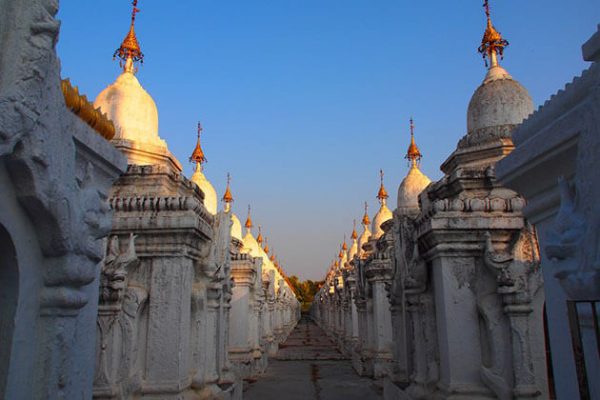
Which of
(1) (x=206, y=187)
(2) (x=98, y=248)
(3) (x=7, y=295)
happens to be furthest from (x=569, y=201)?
(1) (x=206, y=187)

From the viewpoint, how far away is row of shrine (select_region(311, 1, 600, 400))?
3.16 meters

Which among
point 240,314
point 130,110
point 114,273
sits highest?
point 130,110

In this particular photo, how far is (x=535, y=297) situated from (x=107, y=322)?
554 cm

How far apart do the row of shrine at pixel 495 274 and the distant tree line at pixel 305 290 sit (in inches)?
3718

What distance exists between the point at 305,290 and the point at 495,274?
4000 inches

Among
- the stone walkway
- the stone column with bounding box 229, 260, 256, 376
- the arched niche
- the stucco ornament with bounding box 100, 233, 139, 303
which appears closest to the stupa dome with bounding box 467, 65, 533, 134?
the stucco ornament with bounding box 100, 233, 139, 303

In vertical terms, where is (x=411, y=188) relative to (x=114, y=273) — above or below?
above

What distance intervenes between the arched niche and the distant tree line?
100m

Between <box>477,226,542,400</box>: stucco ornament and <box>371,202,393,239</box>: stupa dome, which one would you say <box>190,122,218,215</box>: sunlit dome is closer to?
<box>371,202,393,239</box>: stupa dome

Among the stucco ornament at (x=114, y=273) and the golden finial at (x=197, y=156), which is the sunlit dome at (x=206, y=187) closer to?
the golden finial at (x=197, y=156)

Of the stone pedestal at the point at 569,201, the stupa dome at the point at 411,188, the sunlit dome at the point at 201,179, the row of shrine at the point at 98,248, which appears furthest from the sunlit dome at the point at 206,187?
the stone pedestal at the point at 569,201

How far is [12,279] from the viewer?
3.16m

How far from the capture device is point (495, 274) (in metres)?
6.85

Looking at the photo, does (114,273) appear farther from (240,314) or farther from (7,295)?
(240,314)
